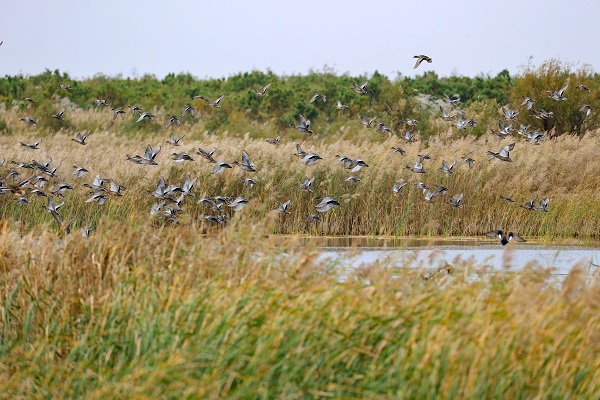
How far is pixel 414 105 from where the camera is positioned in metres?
33.7

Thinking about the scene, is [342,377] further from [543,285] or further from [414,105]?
[414,105]

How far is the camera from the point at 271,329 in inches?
265

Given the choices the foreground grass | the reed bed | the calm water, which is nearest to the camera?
the foreground grass

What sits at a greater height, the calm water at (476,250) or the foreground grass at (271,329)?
the calm water at (476,250)

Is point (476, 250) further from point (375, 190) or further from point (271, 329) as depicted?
point (271, 329)

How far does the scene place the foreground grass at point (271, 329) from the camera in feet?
21.0

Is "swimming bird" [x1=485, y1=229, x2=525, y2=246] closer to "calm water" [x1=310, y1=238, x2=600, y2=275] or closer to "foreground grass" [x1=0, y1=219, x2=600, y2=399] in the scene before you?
"calm water" [x1=310, y1=238, x2=600, y2=275]

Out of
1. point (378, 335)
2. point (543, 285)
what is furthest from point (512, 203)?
point (378, 335)

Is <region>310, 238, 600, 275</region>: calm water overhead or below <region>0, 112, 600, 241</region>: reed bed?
below

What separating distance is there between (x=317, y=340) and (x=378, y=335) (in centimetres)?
44

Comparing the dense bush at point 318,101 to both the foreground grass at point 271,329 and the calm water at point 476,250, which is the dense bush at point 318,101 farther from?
the foreground grass at point 271,329

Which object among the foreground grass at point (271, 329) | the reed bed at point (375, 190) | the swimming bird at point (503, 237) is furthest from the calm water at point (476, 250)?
the foreground grass at point (271, 329)

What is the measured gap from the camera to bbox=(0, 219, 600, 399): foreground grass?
6402mm

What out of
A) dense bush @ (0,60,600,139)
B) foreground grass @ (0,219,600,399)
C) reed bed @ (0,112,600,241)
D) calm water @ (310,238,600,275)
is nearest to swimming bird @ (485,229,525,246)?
calm water @ (310,238,600,275)
